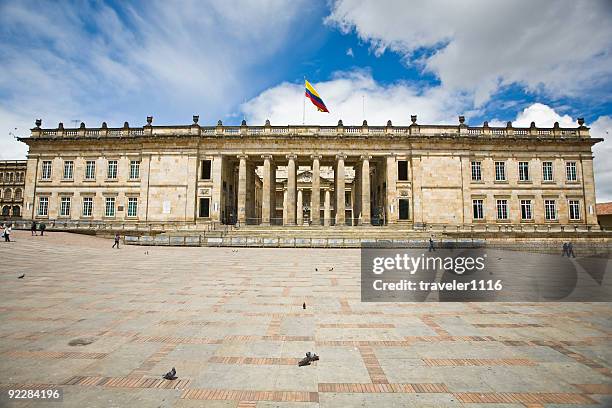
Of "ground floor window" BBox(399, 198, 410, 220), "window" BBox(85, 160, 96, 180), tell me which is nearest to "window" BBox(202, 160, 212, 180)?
"window" BBox(85, 160, 96, 180)

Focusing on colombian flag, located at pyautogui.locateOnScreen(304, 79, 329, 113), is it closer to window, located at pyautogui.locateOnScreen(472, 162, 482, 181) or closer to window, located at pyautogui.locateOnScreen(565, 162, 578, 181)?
window, located at pyautogui.locateOnScreen(472, 162, 482, 181)

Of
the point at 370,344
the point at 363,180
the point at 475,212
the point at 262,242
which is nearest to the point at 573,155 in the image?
the point at 475,212

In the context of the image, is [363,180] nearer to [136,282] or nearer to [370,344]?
[136,282]

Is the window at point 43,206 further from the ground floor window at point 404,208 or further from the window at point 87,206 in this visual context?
the ground floor window at point 404,208

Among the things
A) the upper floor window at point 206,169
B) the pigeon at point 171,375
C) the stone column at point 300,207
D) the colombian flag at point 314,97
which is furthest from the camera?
the stone column at point 300,207

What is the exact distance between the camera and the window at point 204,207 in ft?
130

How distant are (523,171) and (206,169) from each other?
37.1 metres

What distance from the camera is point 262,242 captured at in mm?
27531

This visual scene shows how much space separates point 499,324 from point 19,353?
8.34 metres

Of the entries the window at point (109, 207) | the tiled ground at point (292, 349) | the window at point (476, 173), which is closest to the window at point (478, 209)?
the window at point (476, 173)

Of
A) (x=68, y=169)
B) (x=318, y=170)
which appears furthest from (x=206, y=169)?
(x=68, y=169)

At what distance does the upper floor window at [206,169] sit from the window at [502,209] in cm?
3383

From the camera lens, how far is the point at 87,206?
40.5m

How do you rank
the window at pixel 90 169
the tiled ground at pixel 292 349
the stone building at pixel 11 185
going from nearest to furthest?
the tiled ground at pixel 292 349 < the window at pixel 90 169 < the stone building at pixel 11 185
